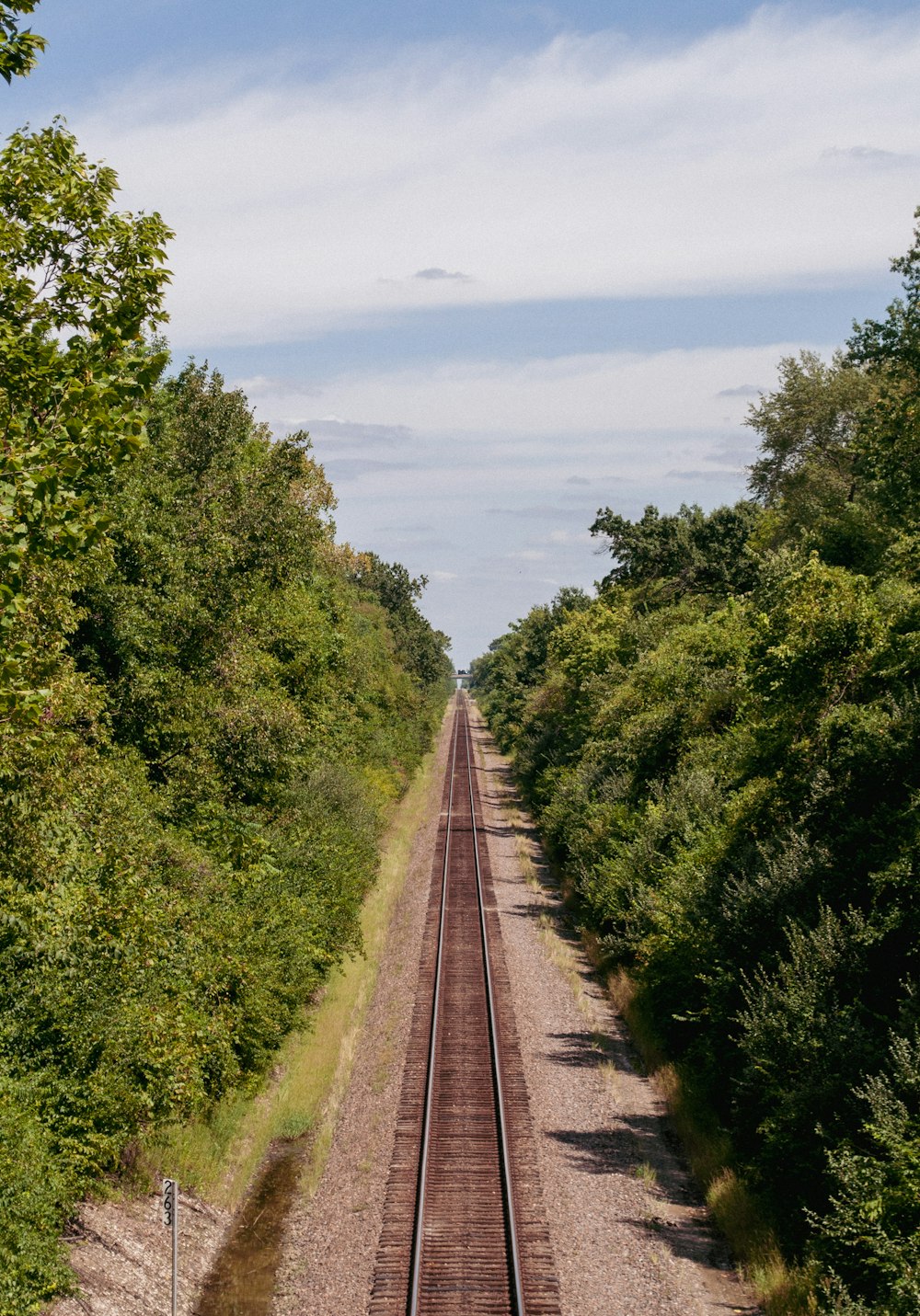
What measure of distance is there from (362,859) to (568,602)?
50517mm

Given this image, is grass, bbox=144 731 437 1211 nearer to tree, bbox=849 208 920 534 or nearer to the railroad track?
the railroad track

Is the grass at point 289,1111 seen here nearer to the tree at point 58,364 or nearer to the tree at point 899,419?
the tree at point 58,364

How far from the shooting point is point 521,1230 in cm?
1388

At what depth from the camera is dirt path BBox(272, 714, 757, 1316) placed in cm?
1283

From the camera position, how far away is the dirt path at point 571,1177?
42.1 ft

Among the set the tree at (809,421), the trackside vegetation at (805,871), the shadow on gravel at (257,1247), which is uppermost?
the tree at (809,421)

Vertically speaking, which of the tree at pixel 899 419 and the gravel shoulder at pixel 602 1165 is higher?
the tree at pixel 899 419

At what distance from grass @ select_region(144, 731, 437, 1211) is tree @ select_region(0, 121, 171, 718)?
28.6 feet

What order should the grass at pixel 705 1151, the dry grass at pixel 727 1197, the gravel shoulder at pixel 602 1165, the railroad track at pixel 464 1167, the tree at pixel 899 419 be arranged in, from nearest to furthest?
the dry grass at pixel 727 1197 < the grass at pixel 705 1151 < the railroad track at pixel 464 1167 < the gravel shoulder at pixel 602 1165 < the tree at pixel 899 419

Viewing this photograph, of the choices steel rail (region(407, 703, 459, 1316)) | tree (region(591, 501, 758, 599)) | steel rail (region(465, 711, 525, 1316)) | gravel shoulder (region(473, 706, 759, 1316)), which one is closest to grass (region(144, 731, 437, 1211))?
steel rail (region(407, 703, 459, 1316))

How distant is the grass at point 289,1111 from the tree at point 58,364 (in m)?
8.71

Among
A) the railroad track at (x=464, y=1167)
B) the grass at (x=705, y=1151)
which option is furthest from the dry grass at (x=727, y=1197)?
the railroad track at (x=464, y=1167)

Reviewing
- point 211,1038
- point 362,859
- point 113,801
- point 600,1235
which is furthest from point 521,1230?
point 362,859

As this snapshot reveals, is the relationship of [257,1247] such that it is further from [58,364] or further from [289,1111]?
[58,364]
